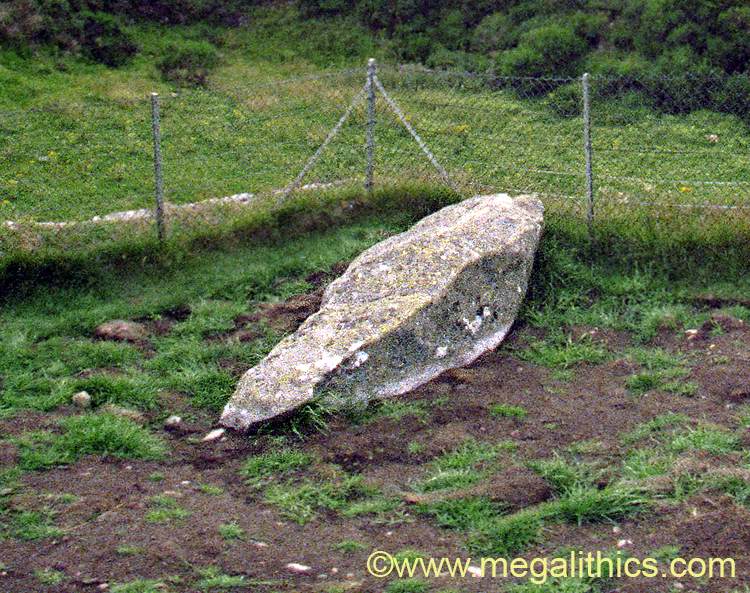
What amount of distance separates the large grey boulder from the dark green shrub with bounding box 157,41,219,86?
6.58m

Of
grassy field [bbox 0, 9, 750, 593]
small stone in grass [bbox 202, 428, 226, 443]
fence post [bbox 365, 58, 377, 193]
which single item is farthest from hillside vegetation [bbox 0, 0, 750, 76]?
small stone in grass [bbox 202, 428, 226, 443]

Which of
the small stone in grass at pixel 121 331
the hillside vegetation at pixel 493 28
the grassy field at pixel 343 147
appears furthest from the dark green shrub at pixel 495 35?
the small stone in grass at pixel 121 331

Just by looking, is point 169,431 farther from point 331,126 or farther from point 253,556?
point 331,126

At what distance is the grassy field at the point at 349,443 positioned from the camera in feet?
15.2

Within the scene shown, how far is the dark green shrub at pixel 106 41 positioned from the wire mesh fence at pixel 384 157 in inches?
132

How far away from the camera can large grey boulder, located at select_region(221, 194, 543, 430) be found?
609cm

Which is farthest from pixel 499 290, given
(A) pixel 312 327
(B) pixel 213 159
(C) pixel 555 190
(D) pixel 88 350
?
(B) pixel 213 159

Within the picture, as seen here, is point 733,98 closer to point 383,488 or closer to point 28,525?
point 383,488

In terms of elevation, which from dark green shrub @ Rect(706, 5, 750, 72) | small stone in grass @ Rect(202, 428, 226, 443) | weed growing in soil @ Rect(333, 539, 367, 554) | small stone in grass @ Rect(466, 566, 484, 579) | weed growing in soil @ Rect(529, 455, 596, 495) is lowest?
small stone in grass @ Rect(202, 428, 226, 443)

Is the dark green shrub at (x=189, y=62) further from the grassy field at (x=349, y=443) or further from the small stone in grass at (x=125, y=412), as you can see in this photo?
the small stone in grass at (x=125, y=412)

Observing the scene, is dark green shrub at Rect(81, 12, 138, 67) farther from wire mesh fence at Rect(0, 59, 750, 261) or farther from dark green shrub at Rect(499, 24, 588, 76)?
dark green shrub at Rect(499, 24, 588, 76)

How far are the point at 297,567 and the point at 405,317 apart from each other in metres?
2.19

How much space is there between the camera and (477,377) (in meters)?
6.57

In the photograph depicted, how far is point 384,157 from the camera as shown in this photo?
9469 mm
